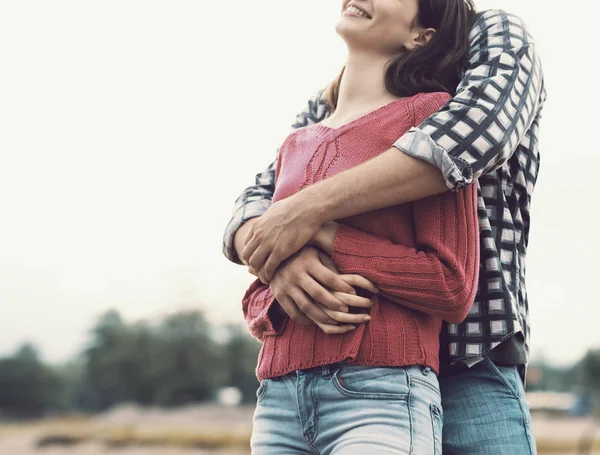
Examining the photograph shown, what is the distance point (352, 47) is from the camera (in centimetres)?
165

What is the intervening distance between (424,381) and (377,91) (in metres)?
0.67

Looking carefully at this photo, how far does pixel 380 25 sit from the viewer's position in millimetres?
1615

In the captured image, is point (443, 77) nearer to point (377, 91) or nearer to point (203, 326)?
point (377, 91)

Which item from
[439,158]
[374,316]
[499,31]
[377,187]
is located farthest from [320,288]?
[499,31]

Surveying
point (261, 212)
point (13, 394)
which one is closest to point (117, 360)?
point (13, 394)

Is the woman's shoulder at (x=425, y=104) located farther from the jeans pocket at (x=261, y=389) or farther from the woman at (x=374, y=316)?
the jeans pocket at (x=261, y=389)

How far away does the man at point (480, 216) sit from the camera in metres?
1.36

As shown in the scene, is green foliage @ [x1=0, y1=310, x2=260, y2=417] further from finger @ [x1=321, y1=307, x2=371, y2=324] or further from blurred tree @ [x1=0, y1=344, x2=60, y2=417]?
finger @ [x1=321, y1=307, x2=371, y2=324]

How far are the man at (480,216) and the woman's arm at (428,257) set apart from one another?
5 cm

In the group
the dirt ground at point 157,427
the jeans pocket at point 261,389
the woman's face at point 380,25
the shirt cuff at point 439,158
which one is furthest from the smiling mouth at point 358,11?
the dirt ground at point 157,427

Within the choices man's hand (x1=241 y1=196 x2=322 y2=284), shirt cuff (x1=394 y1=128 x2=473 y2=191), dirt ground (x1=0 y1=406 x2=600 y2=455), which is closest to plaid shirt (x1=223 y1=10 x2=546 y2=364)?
shirt cuff (x1=394 y1=128 x2=473 y2=191)

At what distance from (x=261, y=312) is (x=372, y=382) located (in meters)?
0.31

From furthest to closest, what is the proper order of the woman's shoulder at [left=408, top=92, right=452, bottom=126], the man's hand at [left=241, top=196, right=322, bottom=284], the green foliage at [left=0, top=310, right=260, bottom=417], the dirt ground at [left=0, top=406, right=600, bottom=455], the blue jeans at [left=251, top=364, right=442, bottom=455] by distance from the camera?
1. the green foliage at [left=0, top=310, right=260, bottom=417]
2. the dirt ground at [left=0, top=406, right=600, bottom=455]
3. the woman's shoulder at [left=408, top=92, right=452, bottom=126]
4. the man's hand at [left=241, top=196, right=322, bottom=284]
5. the blue jeans at [left=251, top=364, right=442, bottom=455]

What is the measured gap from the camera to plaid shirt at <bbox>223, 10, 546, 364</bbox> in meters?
1.37
